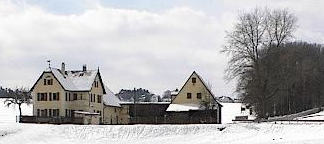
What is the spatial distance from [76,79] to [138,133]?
3155 centimetres

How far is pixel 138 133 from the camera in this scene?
58250mm

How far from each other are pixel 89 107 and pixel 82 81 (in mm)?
4206

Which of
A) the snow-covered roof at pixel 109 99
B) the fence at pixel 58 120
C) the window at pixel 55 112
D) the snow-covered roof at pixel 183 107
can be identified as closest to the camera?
the fence at pixel 58 120

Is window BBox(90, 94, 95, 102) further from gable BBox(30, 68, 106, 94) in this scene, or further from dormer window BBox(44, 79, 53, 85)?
dormer window BBox(44, 79, 53, 85)

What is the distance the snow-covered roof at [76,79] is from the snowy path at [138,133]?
24481mm

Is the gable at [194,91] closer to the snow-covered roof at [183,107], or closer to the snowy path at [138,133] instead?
the snow-covered roof at [183,107]

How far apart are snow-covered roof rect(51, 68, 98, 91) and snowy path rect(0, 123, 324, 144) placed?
24.5m

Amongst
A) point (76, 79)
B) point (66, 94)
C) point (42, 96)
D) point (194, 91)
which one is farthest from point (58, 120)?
point (194, 91)

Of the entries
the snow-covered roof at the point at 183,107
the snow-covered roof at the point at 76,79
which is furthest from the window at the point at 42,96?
the snow-covered roof at the point at 183,107

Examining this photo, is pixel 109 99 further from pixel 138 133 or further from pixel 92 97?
pixel 138 133

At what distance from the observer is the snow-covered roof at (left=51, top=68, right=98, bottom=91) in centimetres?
8533

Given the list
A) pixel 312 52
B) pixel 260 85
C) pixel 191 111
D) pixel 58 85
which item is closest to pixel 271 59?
pixel 260 85

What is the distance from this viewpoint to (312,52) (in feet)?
316

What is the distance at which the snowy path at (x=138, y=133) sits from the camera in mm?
52906
